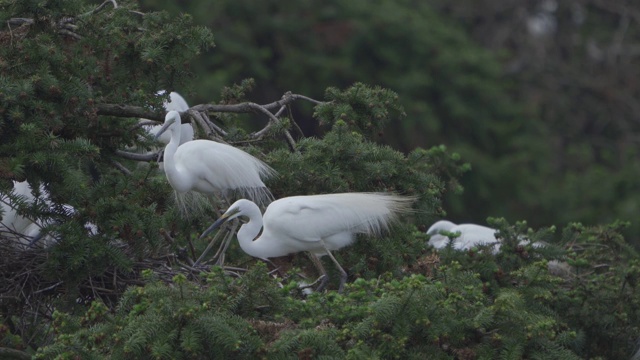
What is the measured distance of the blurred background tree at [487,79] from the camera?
14.7 m

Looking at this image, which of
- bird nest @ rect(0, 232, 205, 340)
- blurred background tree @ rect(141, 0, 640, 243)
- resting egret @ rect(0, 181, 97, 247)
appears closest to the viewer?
resting egret @ rect(0, 181, 97, 247)

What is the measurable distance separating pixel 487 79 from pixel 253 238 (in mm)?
10179

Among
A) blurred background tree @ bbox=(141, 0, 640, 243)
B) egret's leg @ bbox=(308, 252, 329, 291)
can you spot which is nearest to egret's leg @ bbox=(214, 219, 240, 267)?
egret's leg @ bbox=(308, 252, 329, 291)

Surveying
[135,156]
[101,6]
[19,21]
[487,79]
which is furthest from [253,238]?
[487,79]

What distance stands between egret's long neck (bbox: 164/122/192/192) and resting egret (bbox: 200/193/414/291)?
0.32 m

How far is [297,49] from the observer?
16.4 metres

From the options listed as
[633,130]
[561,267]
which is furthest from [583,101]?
[561,267]

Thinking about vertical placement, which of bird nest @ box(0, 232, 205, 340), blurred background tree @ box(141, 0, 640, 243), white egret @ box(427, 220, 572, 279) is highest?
bird nest @ box(0, 232, 205, 340)

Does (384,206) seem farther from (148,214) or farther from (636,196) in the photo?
(636,196)

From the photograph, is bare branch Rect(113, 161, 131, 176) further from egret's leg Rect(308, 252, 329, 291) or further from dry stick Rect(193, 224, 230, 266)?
egret's leg Rect(308, 252, 329, 291)

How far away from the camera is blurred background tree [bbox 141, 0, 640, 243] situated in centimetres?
1471

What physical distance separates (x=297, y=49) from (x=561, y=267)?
984cm

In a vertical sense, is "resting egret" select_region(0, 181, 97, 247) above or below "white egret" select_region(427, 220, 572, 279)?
above

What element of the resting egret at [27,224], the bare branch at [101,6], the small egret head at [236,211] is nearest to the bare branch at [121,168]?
the resting egret at [27,224]
